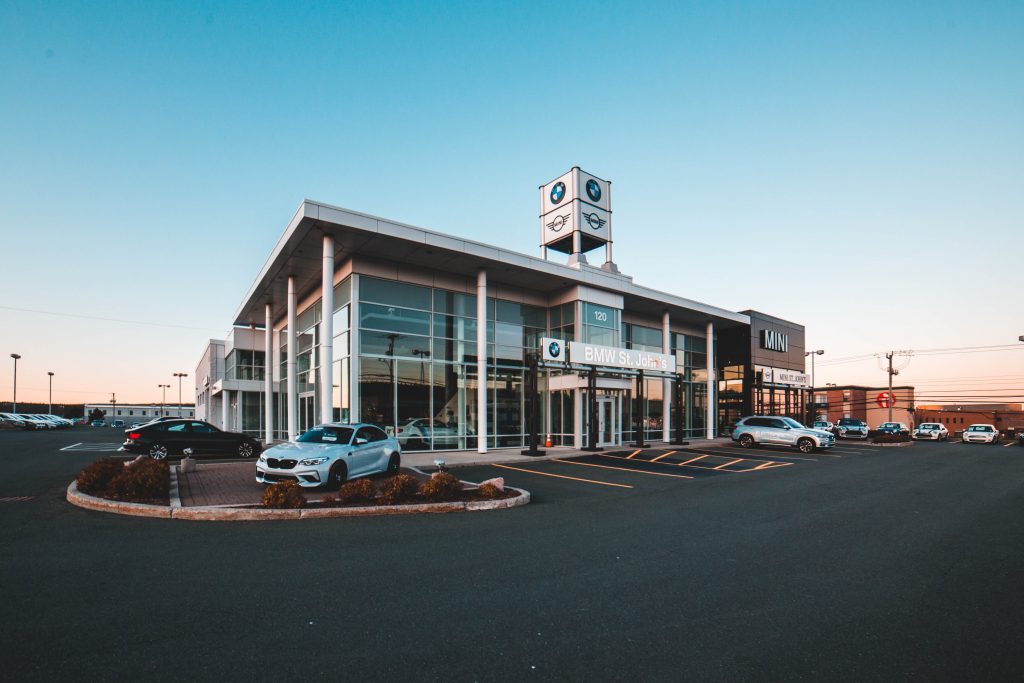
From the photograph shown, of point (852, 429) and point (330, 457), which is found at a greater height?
point (330, 457)

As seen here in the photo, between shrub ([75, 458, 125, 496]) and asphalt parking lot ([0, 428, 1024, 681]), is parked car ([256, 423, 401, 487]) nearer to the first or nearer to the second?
asphalt parking lot ([0, 428, 1024, 681])

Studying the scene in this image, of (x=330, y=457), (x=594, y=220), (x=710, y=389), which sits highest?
(x=594, y=220)

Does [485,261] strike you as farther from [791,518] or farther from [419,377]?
[791,518]

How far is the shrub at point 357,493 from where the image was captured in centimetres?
1006

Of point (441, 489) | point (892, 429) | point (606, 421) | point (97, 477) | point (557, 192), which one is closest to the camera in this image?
point (441, 489)

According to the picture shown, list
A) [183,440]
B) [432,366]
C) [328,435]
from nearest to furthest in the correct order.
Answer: [328,435] < [183,440] < [432,366]

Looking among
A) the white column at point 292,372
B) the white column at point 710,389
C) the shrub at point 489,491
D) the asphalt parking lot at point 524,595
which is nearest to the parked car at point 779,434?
the white column at point 710,389

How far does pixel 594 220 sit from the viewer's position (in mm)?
28766

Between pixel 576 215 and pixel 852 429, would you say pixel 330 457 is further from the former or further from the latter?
pixel 852 429

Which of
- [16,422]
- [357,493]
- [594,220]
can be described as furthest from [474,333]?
[16,422]

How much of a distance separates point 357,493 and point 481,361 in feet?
37.6

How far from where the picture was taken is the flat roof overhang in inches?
685

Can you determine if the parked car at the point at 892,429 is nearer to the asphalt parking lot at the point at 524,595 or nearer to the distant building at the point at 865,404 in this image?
the distant building at the point at 865,404

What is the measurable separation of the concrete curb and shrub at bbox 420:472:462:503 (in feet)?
1.44
